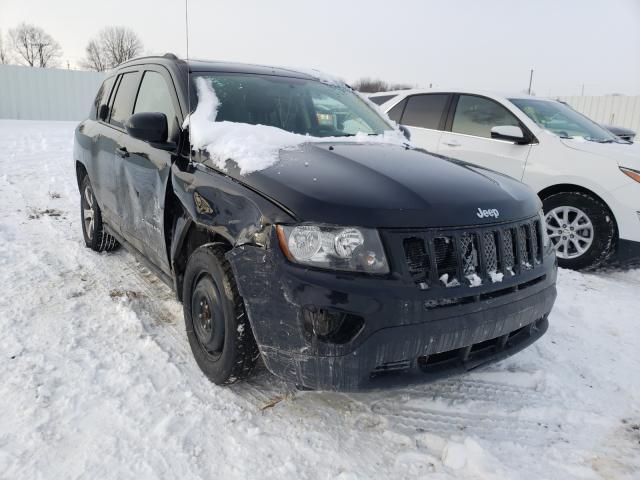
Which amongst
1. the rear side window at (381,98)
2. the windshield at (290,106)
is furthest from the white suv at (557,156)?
the windshield at (290,106)

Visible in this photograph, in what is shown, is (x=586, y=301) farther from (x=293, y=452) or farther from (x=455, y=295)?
(x=293, y=452)

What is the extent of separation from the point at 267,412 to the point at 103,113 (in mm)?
3247

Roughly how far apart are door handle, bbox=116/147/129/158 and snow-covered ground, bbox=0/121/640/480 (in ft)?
3.42

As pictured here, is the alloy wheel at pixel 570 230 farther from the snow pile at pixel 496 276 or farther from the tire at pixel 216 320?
the tire at pixel 216 320

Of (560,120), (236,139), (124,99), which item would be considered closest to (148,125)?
(236,139)

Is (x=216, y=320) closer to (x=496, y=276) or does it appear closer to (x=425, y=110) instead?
(x=496, y=276)

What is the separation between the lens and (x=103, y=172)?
4.04 metres

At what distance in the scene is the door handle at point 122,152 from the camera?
3.47 m

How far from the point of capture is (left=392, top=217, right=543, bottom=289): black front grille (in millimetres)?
2008

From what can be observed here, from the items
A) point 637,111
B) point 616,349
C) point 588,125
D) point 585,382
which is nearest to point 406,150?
point 585,382

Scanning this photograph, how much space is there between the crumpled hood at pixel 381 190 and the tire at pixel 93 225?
2.70 m

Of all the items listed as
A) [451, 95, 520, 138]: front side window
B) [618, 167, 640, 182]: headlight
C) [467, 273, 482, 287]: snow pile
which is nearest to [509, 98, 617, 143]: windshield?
[451, 95, 520, 138]: front side window

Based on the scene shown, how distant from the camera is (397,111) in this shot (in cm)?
665

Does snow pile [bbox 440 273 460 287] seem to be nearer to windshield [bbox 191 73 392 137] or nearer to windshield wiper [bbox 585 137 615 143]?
windshield [bbox 191 73 392 137]
